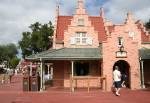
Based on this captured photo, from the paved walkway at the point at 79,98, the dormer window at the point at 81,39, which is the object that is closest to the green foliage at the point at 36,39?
the dormer window at the point at 81,39

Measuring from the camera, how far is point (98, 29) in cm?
3781

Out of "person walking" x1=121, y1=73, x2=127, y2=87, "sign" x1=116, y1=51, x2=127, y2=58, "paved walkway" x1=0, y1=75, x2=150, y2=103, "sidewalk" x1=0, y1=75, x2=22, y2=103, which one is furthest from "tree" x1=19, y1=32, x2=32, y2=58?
"paved walkway" x1=0, y1=75, x2=150, y2=103

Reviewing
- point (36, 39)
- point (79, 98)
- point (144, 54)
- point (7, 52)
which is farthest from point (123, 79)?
point (7, 52)

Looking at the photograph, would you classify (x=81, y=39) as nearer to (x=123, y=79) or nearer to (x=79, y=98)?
(x=123, y=79)

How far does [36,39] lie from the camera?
2547 inches

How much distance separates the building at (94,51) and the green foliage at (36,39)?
25.5 m

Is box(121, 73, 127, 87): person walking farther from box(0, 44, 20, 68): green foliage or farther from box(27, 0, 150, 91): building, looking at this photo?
box(0, 44, 20, 68): green foliage

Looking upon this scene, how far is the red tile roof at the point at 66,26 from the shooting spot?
36312mm

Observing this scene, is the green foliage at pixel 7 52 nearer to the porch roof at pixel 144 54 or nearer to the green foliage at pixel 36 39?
the green foliage at pixel 36 39

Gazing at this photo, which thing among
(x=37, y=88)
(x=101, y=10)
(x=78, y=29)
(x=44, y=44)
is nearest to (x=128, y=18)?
(x=101, y=10)

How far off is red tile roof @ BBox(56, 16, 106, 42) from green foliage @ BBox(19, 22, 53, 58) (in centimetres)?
2540

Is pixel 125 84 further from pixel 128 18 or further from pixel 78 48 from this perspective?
pixel 128 18

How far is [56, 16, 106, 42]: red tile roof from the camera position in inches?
1430

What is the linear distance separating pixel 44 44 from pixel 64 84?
31471mm
